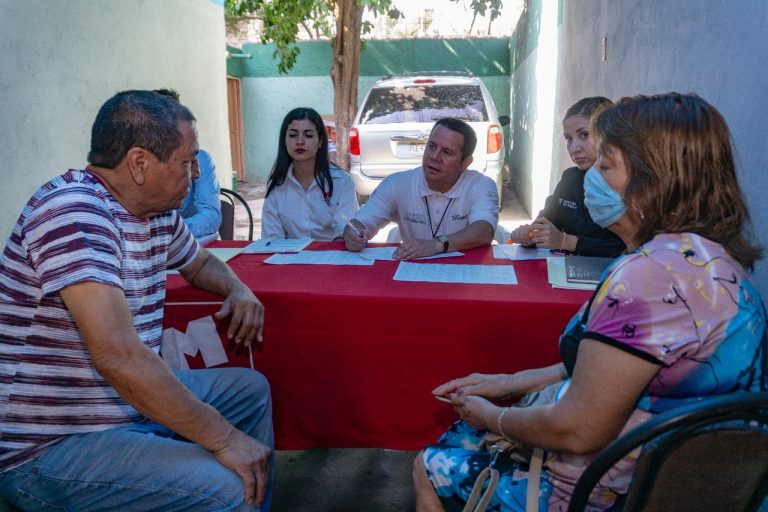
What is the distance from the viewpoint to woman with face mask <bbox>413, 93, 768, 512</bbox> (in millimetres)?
1163

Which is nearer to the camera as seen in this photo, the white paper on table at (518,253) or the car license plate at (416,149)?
the white paper on table at (518,253)

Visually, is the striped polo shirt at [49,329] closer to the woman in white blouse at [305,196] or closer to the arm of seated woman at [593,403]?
the arm of seated woman at [593,403]

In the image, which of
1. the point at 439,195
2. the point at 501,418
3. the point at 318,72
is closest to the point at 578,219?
the point at 439,195

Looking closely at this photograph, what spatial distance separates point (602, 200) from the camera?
4.64ft

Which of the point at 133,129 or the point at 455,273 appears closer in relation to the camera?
the point at 133,129

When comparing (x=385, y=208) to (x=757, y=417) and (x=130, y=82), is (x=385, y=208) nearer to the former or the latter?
(x=757, y=417)

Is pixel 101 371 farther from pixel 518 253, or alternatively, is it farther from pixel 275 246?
pixel 518 253

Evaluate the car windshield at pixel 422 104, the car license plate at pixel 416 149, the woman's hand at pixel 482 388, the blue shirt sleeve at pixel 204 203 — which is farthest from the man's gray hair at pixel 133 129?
the car windshield at pixel 422 104

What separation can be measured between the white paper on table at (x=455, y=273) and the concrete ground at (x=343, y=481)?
88 centimetres

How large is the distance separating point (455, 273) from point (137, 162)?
119 cm

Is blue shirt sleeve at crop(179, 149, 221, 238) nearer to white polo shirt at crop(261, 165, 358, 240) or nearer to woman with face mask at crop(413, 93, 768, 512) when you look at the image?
white polo shirt at crop(261, 165, 358, 240)

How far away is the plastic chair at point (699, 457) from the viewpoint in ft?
3.46

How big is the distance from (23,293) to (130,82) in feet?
16.1

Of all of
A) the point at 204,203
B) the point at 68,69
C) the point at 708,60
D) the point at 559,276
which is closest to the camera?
the point at 559,276
